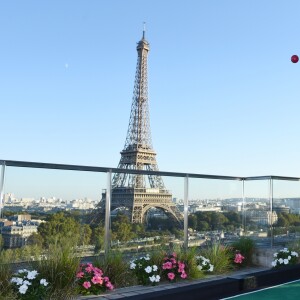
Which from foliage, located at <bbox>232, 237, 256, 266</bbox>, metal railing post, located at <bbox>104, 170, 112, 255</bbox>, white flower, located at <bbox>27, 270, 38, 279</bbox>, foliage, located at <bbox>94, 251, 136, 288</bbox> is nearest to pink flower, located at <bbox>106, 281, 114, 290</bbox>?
foliage, located at <bbox>94, 251, 136, 288</bbox>

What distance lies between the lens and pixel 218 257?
6.13 meters

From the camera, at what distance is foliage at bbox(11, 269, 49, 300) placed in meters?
4.00

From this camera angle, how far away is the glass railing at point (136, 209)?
4.68 metres

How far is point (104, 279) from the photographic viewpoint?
4.71 metres

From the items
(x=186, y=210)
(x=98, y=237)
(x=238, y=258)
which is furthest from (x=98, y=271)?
(x=238, y=258)

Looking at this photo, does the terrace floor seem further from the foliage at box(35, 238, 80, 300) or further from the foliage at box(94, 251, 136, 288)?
the foliage at box(35, 238, 80, 300)

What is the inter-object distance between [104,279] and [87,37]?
2535 centimetres

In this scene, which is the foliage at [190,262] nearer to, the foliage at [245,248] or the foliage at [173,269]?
the foliage at [173,269]

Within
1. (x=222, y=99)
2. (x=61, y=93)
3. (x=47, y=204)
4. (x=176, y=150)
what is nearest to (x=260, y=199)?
(x=47, y=204)

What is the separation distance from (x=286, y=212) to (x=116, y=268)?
4336 mm

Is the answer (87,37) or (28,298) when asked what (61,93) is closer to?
(87,37)

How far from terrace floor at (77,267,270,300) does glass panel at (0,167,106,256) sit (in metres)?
0.73

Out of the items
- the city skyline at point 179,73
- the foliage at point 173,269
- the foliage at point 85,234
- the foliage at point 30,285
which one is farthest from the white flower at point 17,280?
the city skyline at point 179,73

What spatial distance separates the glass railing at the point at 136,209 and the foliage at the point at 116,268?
0.70 feet
